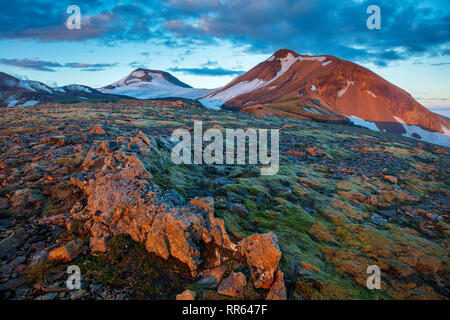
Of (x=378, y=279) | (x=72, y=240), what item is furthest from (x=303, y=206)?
(x=72, y=240)

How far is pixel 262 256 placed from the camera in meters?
7.65

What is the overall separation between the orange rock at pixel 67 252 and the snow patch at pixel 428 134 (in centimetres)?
15693

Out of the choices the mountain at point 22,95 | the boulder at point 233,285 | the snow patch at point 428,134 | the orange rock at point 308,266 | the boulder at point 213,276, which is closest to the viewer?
the boulder at point 233,285

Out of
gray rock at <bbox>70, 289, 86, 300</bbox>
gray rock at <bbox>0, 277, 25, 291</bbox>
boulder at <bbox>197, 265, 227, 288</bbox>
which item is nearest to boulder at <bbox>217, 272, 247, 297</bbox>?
boulder at <bbox>197, 265, 227, 288</bbox>

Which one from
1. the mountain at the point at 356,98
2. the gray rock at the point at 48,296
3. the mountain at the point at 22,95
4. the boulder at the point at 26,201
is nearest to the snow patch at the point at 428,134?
the mountain at the point at 356,98

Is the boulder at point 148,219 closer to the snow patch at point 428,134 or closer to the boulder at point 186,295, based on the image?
the boulder at point 186,295

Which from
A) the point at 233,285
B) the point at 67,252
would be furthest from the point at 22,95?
the point at 233,285

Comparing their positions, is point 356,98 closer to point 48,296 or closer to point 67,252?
point 67,252

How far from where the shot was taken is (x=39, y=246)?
7820mm

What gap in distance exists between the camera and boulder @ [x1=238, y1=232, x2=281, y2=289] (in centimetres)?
726

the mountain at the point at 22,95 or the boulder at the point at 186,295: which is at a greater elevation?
the mountain at the point at 22,95

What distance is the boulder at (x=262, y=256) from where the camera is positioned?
726 centimetres
